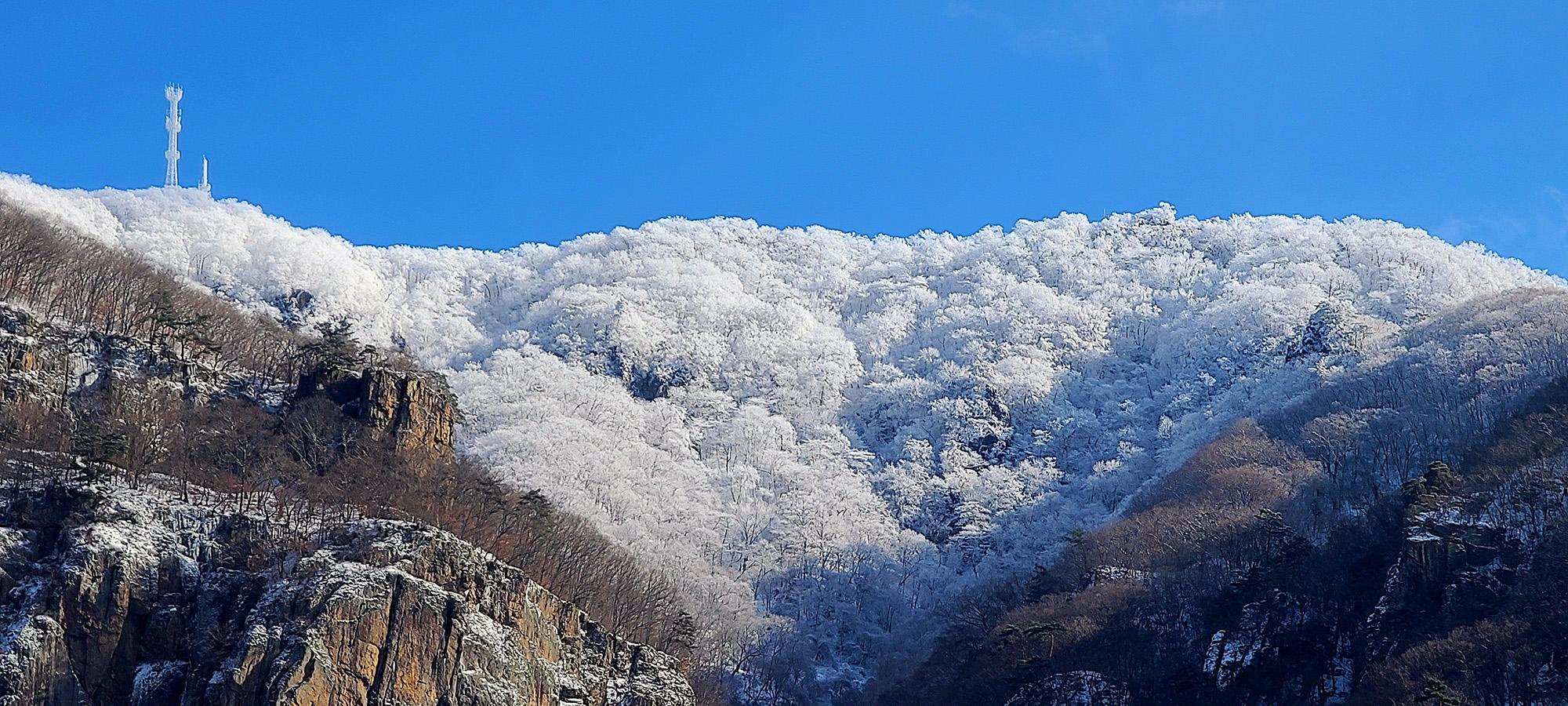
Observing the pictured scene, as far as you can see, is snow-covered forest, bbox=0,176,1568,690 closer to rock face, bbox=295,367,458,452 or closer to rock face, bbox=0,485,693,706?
rock face, bbox=295,367,458,452

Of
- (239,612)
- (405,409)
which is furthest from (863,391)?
(239,612)

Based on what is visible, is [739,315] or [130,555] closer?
[130,555]

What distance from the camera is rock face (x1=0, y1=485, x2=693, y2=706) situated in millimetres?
55844

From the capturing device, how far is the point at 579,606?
78.6 meters

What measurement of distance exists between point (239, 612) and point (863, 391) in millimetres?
121995

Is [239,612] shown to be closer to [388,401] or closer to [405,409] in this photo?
[388,401]

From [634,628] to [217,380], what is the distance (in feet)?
78.6

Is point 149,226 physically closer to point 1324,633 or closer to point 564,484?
point 564,484

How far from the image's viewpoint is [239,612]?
58688 millimetres

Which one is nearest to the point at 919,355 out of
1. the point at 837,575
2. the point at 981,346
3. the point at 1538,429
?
the point at 981,346

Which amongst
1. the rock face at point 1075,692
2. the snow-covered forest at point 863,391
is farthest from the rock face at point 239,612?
the snow-covered forest at point 863,391

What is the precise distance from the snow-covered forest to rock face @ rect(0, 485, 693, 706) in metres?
45.3

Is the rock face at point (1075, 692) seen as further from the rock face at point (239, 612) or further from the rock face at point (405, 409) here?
the rock face at point (239, 612)

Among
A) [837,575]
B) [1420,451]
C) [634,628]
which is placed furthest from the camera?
[837,575]
